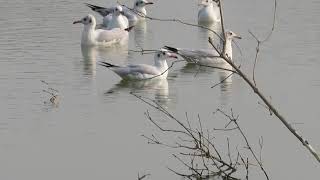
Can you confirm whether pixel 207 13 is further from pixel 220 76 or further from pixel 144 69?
pixel 144 69

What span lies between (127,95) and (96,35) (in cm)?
541

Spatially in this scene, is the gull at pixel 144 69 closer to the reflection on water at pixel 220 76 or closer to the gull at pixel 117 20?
the reflection on water at pixel 220 76

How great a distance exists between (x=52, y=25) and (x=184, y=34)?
2.68 m

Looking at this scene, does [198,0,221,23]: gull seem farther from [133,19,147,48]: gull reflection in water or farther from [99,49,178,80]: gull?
[99,49,178,80]: gull

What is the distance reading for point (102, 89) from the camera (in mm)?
13852

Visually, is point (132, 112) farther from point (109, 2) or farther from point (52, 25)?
point (109, 2)

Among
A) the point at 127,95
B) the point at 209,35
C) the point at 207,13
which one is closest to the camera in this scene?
the point at 127,95

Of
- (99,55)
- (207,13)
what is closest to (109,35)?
(99,55)

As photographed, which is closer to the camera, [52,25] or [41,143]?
[41,143]

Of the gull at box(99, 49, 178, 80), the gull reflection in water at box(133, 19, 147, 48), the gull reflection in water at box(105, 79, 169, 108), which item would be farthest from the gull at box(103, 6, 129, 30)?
the gull reflection in water at box(105, 79, 169, 108)

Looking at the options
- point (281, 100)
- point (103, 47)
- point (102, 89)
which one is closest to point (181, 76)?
point (102, 89)

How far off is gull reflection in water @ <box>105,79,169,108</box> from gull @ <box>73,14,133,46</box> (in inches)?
147

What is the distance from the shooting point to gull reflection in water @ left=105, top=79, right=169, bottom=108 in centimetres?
1343

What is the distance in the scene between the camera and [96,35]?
18.7m
